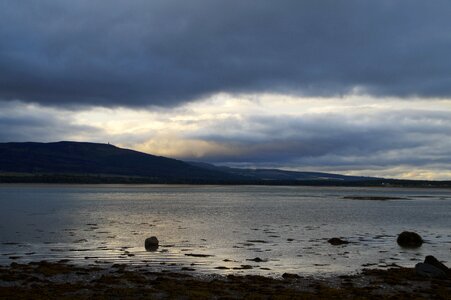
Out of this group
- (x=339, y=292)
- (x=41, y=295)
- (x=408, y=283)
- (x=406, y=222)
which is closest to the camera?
(x=41, y=295)

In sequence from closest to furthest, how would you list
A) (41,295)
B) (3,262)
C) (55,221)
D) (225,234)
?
(41,295) → (3,262) → (225,234) → (55,221)

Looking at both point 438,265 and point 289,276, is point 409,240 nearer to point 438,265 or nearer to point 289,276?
point 438,265

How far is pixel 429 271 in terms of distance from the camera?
102 feet

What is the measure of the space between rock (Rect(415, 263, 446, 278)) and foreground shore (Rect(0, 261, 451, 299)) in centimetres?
51

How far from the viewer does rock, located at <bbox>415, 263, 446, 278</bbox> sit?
101 feet

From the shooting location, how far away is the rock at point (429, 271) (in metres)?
30.9

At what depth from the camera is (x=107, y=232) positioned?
56.1 metres

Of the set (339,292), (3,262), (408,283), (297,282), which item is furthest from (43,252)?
(408,283)

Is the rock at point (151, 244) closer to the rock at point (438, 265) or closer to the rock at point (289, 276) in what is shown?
the rock at point (289, 276)

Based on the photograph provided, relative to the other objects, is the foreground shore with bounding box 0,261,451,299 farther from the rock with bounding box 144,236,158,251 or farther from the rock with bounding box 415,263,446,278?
the rock with bounding box 144,236,158,251

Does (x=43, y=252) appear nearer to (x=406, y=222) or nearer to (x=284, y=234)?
(x=284, y=234)

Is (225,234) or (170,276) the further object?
(225,234)

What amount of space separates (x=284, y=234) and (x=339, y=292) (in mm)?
30154

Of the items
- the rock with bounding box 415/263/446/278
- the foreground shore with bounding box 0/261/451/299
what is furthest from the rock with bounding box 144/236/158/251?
the rock with bounding box 415/263/446/278
